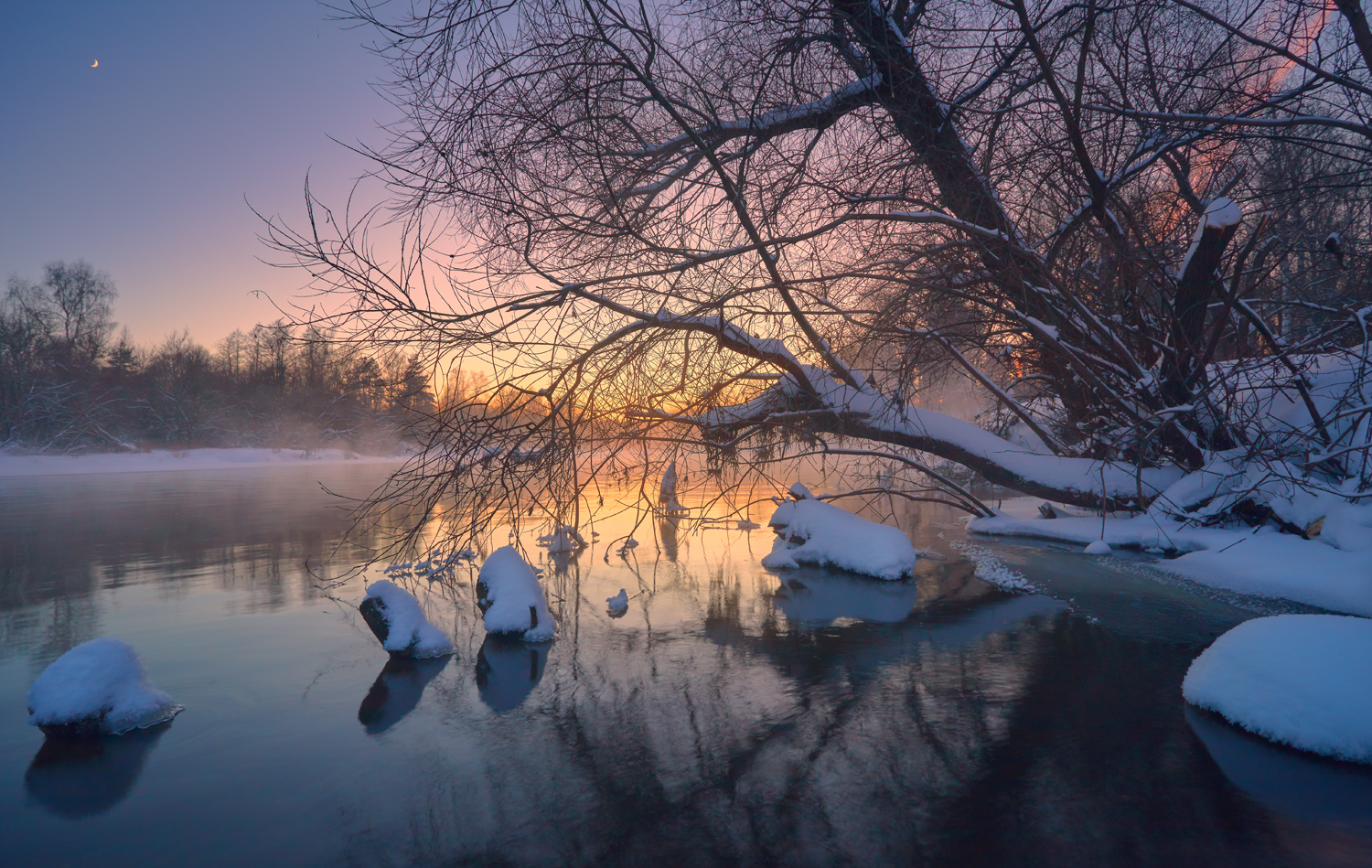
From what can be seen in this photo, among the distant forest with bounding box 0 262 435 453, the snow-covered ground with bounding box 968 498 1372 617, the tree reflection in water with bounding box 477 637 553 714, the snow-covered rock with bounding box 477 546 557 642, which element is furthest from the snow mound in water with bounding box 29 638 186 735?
the distant forest with bounding box 0 262 435 453

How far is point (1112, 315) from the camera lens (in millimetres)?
8391

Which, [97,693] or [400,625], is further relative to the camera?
[400,625]

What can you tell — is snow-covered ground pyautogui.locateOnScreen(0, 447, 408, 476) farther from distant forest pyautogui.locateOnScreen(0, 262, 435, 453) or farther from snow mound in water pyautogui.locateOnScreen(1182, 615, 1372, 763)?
snow mound in water pyautogui.locateOnScreen(1182, 615, 1372, 763)

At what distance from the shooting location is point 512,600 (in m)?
5.99

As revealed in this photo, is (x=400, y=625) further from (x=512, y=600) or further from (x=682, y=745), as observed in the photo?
(x=682, y=745)

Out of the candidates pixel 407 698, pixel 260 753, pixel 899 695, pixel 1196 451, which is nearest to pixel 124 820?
pixel 260 753

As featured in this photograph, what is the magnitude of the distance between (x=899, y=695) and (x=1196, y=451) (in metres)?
6.83

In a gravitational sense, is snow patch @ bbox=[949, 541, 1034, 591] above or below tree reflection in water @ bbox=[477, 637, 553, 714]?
above

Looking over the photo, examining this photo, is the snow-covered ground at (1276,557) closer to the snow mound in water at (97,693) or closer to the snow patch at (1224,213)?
the snow patch at (1224,213)

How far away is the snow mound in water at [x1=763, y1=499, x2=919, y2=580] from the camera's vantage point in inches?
323

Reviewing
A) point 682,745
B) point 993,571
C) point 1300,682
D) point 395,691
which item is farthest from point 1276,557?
point 395,691

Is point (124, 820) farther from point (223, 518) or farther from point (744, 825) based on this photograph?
point (223, 518)

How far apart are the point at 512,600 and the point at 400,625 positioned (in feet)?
3.14

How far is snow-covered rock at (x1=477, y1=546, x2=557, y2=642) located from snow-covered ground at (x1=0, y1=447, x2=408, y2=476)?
107 feet
